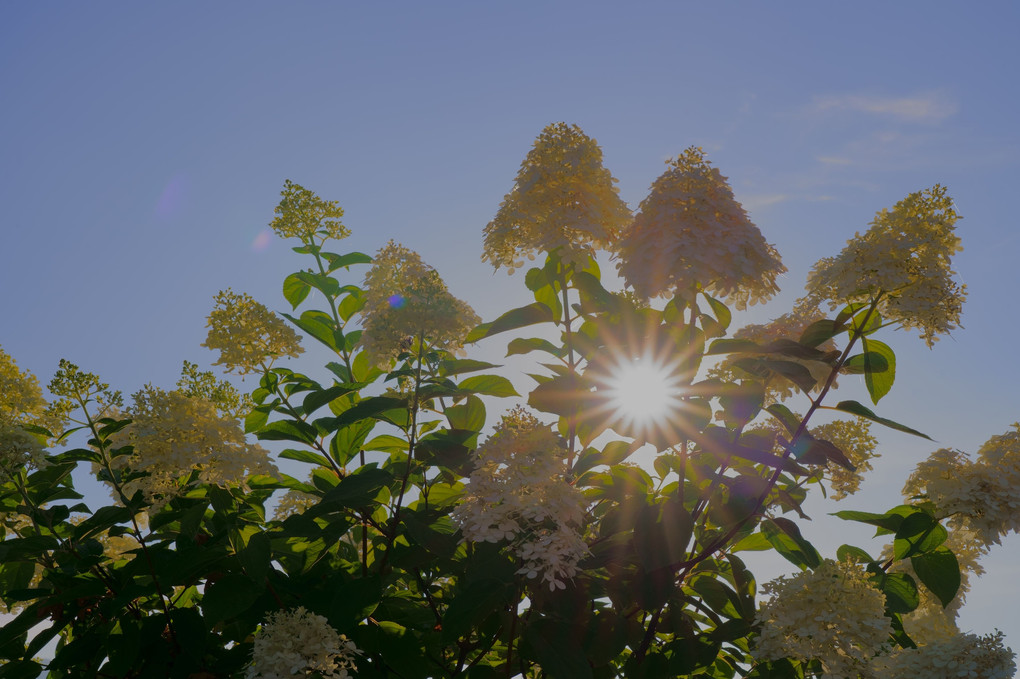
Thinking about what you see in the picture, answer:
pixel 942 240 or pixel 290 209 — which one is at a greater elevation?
pixel 290 209

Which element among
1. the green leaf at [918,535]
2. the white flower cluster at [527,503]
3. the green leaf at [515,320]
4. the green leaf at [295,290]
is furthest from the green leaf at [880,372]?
the green leaf at [295,290]

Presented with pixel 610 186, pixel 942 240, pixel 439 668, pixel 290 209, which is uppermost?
pixel 290 209

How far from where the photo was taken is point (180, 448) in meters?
3.12

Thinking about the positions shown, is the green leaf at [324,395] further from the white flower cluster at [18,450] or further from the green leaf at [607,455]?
the white flower cluster at [18,450]

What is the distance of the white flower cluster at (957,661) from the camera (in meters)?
3.07

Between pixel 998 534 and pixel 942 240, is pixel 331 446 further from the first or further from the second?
pixel 998 534

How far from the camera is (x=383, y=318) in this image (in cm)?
316

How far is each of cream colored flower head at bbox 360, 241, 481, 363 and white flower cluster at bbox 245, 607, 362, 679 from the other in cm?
108

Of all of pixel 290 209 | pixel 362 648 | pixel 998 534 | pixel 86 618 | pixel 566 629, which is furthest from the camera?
pixel 290 209

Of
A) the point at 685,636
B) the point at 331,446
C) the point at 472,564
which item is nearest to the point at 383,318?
the point at 331,446

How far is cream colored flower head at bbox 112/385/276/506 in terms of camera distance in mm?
3098

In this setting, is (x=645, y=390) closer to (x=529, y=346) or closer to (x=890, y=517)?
(x=529, y=346)

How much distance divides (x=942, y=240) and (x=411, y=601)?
2.63 metres

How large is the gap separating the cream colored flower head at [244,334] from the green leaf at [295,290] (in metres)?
0.84
